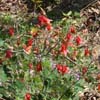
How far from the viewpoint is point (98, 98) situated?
13.3 feet

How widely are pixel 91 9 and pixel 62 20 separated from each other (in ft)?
2.08

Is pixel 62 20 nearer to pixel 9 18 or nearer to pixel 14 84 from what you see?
pixel 9 18

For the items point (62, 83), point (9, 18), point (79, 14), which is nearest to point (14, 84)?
point (62, 83)

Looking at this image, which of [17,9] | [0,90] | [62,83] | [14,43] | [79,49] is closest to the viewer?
[0,90]

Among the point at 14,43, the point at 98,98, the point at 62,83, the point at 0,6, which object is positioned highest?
the point at 0,6

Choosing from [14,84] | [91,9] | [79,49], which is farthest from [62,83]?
[91,9]

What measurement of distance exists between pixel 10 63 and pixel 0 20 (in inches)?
59.4

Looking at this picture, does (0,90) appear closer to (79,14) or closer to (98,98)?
(98,98)

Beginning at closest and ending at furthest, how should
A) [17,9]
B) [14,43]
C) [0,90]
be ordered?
[0,90] < [14,43] < [17,9]

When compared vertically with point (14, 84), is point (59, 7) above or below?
above

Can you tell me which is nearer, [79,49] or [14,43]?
[14,43]

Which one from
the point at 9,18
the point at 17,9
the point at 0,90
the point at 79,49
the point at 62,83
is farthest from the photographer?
the point at 17,9

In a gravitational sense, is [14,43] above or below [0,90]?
above

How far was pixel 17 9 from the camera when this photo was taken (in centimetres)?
539
